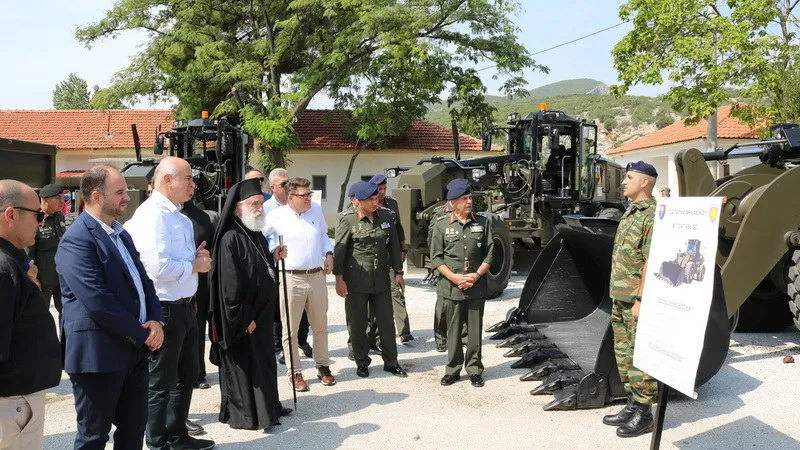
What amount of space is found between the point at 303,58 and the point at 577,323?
18.6 m

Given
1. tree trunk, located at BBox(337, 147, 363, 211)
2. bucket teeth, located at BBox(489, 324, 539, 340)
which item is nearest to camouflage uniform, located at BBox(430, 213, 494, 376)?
bucket teeth, located at BBox(489, 324, 539, 340)

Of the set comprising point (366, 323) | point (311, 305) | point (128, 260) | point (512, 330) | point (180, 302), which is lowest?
point (512, 330)

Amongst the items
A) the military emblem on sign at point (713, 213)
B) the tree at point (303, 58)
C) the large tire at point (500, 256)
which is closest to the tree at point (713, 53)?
the tree at point (303, 58)

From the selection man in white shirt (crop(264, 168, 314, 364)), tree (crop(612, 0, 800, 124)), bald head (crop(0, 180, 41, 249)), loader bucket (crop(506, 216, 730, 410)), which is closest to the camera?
bald head (crop(0, 180, 41, 249))

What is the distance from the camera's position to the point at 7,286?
2.96 m

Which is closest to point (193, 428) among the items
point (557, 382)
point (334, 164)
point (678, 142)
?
point (557, 382)

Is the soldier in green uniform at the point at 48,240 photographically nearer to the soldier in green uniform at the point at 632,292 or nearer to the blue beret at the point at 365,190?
the blue beret at the point at 365,190

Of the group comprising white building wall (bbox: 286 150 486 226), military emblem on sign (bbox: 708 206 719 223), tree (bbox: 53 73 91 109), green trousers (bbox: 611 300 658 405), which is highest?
tree (bbox: 53 73 91 109)

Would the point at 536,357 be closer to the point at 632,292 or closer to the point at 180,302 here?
the point at 632,292

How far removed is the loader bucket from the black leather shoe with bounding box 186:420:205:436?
2.56 metres

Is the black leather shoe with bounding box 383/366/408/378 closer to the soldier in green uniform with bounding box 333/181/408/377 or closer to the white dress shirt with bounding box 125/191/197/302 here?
the soldier in green uniform with bounding box 333/181/408/377

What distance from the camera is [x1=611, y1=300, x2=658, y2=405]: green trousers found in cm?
471

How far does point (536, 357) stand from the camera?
6.32 meters

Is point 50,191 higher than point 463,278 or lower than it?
higher
